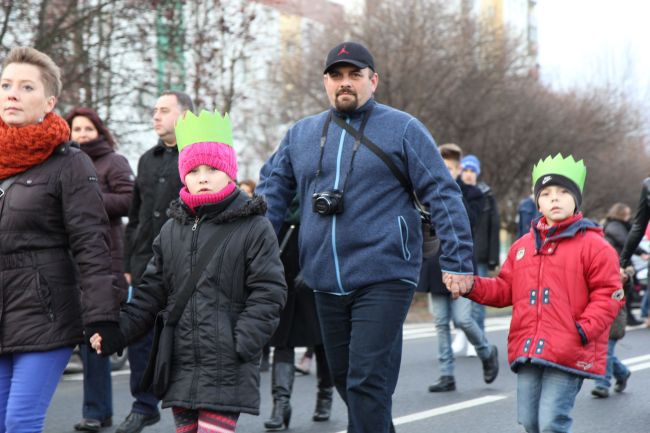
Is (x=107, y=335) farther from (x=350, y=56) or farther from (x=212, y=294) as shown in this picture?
(x=350, y=56)

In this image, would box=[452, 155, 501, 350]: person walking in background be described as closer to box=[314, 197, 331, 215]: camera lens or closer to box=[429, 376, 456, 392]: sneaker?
box=[429, 376, 456, 392]: sneaker

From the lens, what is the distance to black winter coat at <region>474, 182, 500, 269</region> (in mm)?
11148

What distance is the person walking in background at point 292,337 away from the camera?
6980 millimetres

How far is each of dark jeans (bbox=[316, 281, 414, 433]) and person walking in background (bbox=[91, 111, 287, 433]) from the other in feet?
2.28

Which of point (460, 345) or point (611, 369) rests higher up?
point (611, 369)

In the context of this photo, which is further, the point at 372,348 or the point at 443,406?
the point at 443,406

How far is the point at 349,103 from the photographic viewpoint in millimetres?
5102

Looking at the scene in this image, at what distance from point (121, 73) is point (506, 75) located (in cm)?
1450

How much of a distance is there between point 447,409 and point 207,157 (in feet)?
12.8

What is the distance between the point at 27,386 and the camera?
4199mm

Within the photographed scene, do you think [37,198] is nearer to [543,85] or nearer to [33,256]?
[33,256]

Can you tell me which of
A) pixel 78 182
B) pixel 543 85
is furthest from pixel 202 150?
pixel 543 85

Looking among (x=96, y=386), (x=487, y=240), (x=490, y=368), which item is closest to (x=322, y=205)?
(x=96, y=386)

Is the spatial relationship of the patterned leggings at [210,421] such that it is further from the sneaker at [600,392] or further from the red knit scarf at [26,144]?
the sneaker at [600,392]
